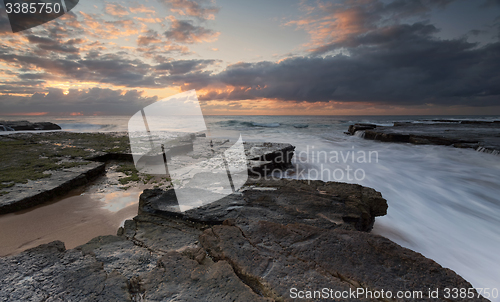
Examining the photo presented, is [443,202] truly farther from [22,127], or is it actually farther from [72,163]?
[22,127]

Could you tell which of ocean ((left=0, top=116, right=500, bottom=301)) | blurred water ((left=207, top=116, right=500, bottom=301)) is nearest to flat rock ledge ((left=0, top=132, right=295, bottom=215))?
ocean ((left=0, top=116, right=500, bottom=301))

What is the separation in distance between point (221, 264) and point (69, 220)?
2391 mm

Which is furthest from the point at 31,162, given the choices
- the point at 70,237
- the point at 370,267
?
the point at 370,267

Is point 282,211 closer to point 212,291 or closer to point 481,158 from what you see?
point 212,291

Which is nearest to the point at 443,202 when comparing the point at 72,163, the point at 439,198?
the point at 439,198

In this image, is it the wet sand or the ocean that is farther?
the ocean

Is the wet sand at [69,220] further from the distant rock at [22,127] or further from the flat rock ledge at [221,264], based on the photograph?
the distant rock at [22,127]

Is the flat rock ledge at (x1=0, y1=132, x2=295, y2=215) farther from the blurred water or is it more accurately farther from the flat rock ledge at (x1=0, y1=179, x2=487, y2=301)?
the flat rock ledge at (x1=0, y1=179, x2=487, y2=301)

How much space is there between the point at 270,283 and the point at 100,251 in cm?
142

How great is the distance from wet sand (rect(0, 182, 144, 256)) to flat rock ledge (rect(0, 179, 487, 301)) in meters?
0.68

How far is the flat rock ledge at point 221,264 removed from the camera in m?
1.40

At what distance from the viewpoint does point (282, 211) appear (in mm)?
2486

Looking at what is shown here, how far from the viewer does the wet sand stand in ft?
7.68

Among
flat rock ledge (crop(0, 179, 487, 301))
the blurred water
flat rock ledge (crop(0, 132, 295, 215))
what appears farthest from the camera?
flat rock ledge (crop(0, 132, 295, 215))
